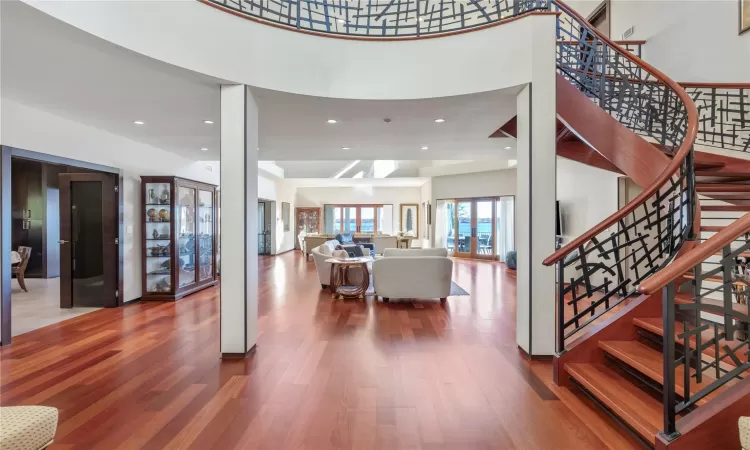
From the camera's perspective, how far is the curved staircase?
6.09 feet

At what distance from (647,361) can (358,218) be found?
A: 14702 millimetres

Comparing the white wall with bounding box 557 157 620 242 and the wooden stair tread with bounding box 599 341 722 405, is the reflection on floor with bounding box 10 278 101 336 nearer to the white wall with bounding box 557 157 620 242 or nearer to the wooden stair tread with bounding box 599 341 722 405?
the wooden stair tread with bounding box 599 341 722 405

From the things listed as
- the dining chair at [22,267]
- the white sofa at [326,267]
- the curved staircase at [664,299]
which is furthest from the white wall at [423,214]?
the dining chair at [22,267]

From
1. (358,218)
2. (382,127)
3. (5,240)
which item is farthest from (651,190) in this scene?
(358,218)

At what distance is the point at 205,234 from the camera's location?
23.8 feet

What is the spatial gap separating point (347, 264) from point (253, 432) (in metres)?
4.06

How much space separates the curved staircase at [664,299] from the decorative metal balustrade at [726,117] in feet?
1.14

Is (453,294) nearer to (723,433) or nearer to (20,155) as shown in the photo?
(723,433)

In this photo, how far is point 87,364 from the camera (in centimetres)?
337

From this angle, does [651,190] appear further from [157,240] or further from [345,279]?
[157,240]

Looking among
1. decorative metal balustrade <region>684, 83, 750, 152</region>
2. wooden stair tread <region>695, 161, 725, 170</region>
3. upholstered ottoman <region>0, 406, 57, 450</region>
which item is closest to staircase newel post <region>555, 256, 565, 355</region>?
wooden stair tread <region>695, 161, 725, 170</region>

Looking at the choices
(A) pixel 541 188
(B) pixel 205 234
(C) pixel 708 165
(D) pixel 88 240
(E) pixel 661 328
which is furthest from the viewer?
(B) pixel 205 234

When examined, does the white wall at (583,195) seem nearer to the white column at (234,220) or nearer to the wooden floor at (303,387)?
the wooden floor at (303,387)

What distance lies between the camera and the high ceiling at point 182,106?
2.80m
